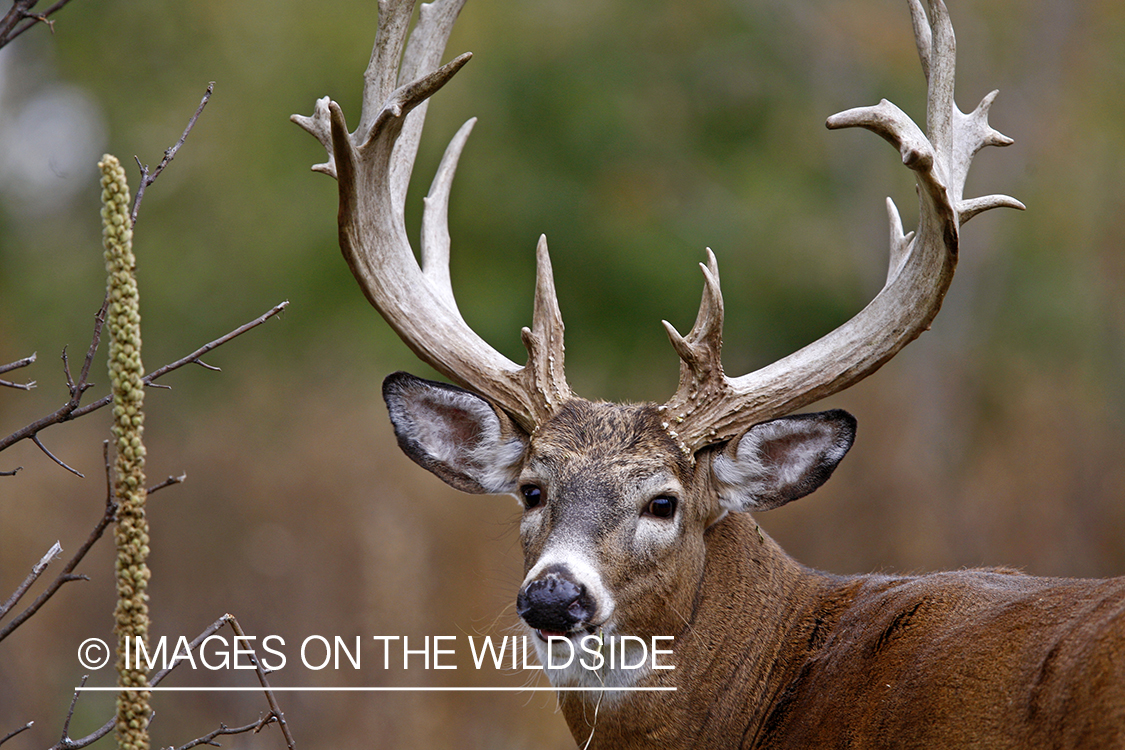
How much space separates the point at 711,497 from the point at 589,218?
46.2 feet

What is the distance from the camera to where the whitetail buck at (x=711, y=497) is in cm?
344

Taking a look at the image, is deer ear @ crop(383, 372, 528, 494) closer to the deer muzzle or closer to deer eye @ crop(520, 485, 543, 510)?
deer eye @ crop(520, 485, 543, 510)

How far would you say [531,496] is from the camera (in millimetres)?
4043

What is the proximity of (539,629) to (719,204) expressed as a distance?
16.0m

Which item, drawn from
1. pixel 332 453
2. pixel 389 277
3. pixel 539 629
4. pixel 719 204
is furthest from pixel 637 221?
pixel 539 629

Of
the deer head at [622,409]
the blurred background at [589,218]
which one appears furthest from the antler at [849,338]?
the blurred background at [589,218]

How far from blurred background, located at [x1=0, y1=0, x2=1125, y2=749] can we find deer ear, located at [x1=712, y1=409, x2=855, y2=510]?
5.91 metres

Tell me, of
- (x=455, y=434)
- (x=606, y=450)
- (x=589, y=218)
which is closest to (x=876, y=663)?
(x=606, y=450)

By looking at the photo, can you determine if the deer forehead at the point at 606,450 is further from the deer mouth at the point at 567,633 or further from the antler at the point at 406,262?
the deer mouth at the point at 567,633

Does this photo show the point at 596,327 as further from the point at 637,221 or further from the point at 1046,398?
the point at 1046,398

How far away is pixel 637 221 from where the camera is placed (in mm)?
18094

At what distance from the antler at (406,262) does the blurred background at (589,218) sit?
550cm

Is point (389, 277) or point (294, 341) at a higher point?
point (294, 341)

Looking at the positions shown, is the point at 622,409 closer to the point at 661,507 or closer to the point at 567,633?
the point at 661,507
